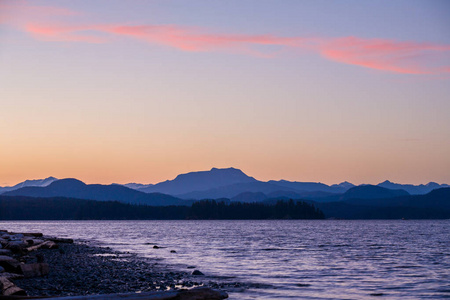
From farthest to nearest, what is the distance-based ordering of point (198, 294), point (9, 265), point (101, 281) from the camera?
point (101, 281)
point (9, 265)
point (198, 294)

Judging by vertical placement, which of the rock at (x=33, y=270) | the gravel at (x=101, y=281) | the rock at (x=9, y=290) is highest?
the rock at (x=9, y=290)

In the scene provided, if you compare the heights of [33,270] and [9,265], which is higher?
[9,265]

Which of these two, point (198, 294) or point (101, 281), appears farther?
point (101, 281)

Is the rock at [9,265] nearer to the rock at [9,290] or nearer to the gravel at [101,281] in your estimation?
the gravel at [101,281]

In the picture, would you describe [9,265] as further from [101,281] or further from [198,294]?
[198,294]

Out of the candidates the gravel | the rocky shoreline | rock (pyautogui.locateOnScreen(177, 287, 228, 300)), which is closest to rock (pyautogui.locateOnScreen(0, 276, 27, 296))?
the rocky shoreline

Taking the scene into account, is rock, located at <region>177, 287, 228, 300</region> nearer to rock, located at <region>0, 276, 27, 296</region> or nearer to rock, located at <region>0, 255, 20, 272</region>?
rock, located at <region>0, 276, 27, 296</region>

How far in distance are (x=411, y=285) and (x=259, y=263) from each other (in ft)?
55.9

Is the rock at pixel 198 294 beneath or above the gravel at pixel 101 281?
above

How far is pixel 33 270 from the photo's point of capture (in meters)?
31.8

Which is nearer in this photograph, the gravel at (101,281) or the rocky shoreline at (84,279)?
the rocky shoreline at (84,279)

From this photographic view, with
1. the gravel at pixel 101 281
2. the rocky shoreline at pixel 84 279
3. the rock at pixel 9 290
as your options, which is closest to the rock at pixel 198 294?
the rocky shoreline at pixel 84 279

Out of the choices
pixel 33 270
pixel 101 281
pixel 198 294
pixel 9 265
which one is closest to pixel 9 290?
pixel 198 294

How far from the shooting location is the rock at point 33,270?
1225 inches
